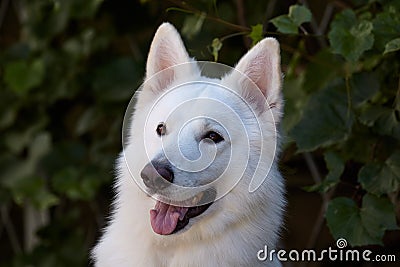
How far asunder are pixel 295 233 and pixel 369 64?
143 centimetres

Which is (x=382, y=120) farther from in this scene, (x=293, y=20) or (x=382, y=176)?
(x=293, y=20)

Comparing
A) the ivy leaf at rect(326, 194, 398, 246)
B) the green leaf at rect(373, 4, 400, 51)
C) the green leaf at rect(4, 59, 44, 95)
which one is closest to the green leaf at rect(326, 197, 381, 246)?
the ivy leaf at rect(326, 194, 398, 246)

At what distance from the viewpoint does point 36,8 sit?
295 cm

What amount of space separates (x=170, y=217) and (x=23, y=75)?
145cm

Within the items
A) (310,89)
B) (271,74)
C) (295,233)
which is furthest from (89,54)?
(271,74)

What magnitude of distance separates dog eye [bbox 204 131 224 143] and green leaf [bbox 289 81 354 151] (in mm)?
423

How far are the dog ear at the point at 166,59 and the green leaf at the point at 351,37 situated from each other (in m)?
0.39

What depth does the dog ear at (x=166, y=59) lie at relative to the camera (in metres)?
1.67

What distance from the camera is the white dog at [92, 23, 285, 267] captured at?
60.8 inches

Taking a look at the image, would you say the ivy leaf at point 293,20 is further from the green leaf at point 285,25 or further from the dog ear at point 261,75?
the dog ear at point 261,75

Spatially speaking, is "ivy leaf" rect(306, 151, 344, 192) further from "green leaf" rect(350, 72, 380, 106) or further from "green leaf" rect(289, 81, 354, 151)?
"green leaf" rect(350, 72, 380, 106)

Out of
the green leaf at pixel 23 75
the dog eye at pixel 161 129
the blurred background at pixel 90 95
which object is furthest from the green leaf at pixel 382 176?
the green leaf at pixel 23 75

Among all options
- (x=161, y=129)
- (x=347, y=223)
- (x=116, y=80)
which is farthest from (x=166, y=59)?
(x=116, y=80)

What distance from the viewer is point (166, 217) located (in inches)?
60.4
